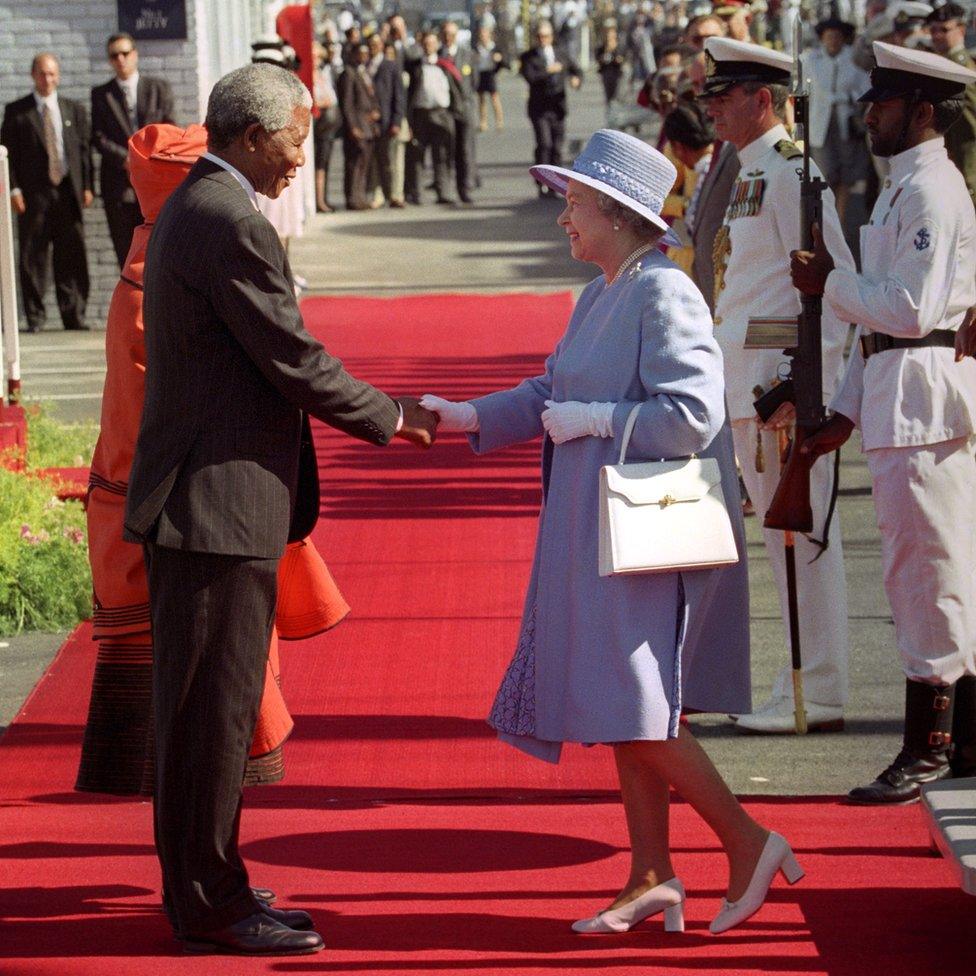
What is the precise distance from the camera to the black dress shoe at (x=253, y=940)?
4719 mm

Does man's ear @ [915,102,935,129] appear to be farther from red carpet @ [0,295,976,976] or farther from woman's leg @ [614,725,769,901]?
woman's leg @ [614,725,769,901]

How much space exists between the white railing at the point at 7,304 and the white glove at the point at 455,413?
18.2 feet

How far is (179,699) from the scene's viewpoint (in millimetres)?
4691

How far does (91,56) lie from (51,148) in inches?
44.5

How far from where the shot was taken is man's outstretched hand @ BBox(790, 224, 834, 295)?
598cm

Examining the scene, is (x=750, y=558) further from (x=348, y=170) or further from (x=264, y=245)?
(x=348, y=170)

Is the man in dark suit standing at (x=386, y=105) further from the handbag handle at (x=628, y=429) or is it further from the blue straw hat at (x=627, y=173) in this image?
the handbag handle at (x=628, y=429)

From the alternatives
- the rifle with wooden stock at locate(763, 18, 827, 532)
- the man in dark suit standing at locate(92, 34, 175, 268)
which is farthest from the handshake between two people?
the man in dark suit standing at locate(92, 34, 175, 268)

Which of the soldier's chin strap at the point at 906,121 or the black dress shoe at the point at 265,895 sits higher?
the soldier's chin strap at the point at 906,121

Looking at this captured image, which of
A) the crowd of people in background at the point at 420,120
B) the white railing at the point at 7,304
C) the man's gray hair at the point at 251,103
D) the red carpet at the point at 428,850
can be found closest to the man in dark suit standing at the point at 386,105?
the crowd of people in background at the point at 420,120

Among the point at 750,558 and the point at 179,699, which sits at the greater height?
the point at 179,699

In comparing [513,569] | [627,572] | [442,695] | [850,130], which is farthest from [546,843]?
[850,130]

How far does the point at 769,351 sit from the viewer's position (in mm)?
6703

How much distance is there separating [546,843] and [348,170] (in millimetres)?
21304
